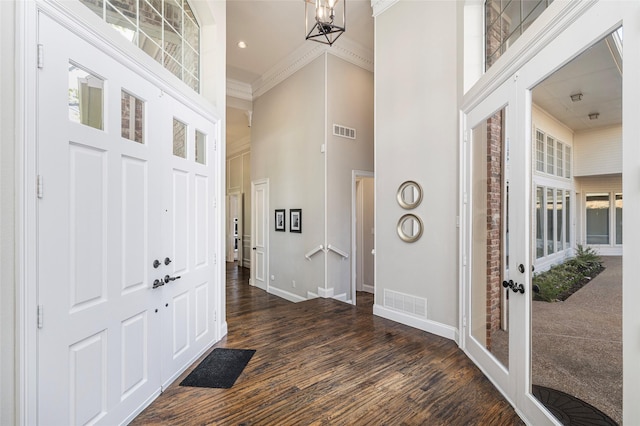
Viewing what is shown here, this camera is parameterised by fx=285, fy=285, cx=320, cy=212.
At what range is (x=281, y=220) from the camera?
6043 millimetres

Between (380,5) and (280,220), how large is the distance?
13.4ft

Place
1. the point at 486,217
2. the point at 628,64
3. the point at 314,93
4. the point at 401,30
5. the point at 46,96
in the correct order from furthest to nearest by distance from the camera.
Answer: the point at 314,93 → the point at 401,30 → the point at 486,217 → the point at 46,96 → the point at 628,64

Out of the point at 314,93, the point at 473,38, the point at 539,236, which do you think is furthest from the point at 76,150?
the point at 314,93

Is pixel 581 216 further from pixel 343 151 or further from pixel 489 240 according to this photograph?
pixel 343 151

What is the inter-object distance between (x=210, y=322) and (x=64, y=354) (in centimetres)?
165

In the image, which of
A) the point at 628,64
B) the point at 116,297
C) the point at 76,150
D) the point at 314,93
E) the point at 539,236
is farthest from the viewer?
the point at 314,93

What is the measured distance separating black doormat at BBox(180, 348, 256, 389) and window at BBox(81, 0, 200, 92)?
2.77 metres

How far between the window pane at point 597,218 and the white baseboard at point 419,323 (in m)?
2.00

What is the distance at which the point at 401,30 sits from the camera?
380 centimetres

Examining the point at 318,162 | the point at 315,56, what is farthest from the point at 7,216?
the point at 315,56

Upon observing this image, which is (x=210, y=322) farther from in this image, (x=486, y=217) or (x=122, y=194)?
(x=486, y=217)

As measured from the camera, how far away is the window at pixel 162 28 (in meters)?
2.01

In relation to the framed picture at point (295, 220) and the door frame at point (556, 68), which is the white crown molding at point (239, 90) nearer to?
the framed picture at point (295, 220)

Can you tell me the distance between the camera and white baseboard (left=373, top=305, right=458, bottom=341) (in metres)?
3.28
